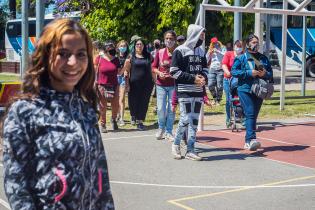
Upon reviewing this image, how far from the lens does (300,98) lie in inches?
685

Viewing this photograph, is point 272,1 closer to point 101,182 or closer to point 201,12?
point 201,12

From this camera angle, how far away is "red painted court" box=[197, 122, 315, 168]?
8505 mm

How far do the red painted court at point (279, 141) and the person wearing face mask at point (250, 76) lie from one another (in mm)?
376

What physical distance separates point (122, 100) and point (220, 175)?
5.11 meters

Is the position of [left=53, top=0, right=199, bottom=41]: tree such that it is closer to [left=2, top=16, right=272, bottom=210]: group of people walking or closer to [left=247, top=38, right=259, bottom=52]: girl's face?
[left=247, top=38, right=259, bottom=52]: girl's face

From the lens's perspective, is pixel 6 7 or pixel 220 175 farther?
pixel 6 7

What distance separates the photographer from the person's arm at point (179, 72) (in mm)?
7730

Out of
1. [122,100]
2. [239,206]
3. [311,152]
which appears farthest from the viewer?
[122,100]

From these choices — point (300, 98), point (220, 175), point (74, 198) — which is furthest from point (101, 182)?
point (300, 98)

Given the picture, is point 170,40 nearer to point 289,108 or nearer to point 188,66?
point 188,66

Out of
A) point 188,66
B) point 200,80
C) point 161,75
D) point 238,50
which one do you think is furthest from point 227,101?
point 200,80

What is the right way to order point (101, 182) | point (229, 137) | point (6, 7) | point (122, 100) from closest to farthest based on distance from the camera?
point (101, 182), point (229, 137), point (122, 100), point (6, 7)

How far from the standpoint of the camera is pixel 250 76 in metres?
8.61

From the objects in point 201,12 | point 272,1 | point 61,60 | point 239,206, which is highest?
point 272,1
